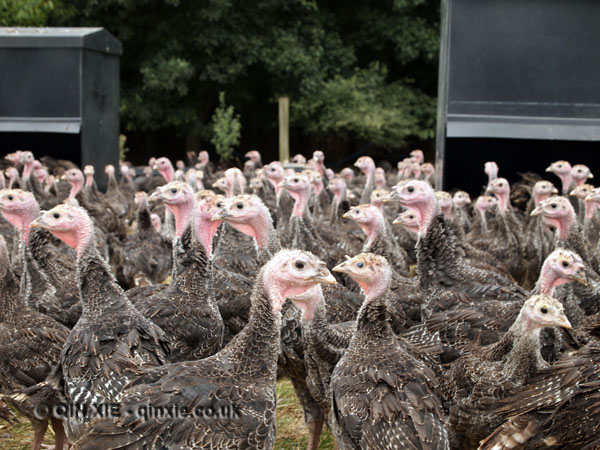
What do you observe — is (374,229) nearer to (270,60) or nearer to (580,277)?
(580,277)

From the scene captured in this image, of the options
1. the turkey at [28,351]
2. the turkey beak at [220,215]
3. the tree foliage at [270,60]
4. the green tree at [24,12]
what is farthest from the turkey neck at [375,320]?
the green tree at [24,12]

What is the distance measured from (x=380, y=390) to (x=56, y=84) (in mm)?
10380

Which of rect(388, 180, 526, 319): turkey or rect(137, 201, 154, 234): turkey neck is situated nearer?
rect(388, 180, 526, 319): turkey

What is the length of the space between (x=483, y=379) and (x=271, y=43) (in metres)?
16.5

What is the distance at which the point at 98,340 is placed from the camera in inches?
162

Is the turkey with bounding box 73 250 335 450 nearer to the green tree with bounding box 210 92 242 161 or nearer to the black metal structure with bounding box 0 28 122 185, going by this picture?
the black metal structure with bounding box 0 28 122 185

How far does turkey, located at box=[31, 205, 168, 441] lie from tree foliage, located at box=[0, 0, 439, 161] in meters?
14.3

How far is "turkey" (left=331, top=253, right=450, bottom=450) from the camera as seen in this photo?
3598 millimetres

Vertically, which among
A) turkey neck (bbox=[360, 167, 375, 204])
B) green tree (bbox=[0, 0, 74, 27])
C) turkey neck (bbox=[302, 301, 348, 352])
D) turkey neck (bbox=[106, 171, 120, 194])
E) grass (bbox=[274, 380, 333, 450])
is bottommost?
grass (bbox=[274, 380, 333, 450])

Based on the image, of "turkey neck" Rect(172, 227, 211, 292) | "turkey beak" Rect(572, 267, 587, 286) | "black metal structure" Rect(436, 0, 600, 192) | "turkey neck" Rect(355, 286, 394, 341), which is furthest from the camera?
"black metal structure" Rect(436, 0, 600, 192)

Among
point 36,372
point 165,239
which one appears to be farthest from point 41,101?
point 36,372

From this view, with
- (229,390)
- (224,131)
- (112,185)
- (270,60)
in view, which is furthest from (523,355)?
(270,60)

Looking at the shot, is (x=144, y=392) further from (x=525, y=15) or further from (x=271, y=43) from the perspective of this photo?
(x=271, y=43)

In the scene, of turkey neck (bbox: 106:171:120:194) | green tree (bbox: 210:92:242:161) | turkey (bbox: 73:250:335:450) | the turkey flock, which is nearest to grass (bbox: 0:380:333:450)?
the turkey flock
